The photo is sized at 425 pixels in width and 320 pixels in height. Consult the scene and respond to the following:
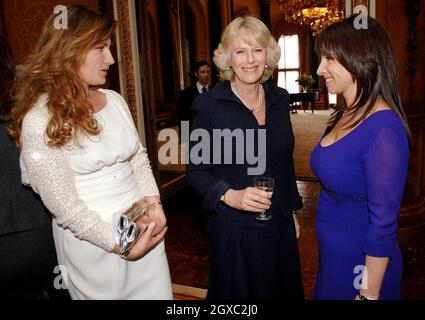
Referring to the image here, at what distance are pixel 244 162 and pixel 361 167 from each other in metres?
0.63

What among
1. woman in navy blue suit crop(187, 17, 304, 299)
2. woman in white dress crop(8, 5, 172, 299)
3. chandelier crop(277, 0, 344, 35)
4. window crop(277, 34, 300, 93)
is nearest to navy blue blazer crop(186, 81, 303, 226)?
woman in navy blue suit crop(187, 17, 304, 299)

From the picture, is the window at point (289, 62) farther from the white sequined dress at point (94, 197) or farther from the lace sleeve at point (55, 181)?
the lace sleeve at point (55, 181)

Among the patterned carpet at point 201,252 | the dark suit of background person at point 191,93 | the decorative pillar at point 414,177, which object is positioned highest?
the dark suit of background person at point 191,93

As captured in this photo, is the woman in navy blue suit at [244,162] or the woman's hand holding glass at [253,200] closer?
the woman's hand holding glass at [253,200]

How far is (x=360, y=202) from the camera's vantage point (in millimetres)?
1586

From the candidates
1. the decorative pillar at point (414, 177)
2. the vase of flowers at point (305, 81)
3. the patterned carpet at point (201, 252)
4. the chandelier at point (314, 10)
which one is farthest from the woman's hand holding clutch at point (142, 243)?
the vase of flowers at point (305, 81)

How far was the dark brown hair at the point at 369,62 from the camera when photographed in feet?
4.84

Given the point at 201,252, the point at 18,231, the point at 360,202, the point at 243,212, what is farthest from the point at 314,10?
the point at 18,231

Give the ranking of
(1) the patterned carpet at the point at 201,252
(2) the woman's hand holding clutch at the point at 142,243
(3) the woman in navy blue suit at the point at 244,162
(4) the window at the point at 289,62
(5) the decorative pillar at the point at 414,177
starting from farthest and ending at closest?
(4) the window at the point at 289,62, (5) the decorative pillar at the point at 414,177, (1) the patterned carpet at the point at 201,252, (3) the woman in navy blue suit at the point at 244,162, (2) the woman's hand holding clutch at the point at 142,243

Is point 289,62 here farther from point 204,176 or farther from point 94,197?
point 94,197

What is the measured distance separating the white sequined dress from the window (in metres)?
16.0

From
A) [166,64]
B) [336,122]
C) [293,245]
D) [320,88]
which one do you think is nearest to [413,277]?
[293,245]

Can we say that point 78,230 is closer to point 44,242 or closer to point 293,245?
point 44,242

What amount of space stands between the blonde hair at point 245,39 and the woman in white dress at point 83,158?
62cm
